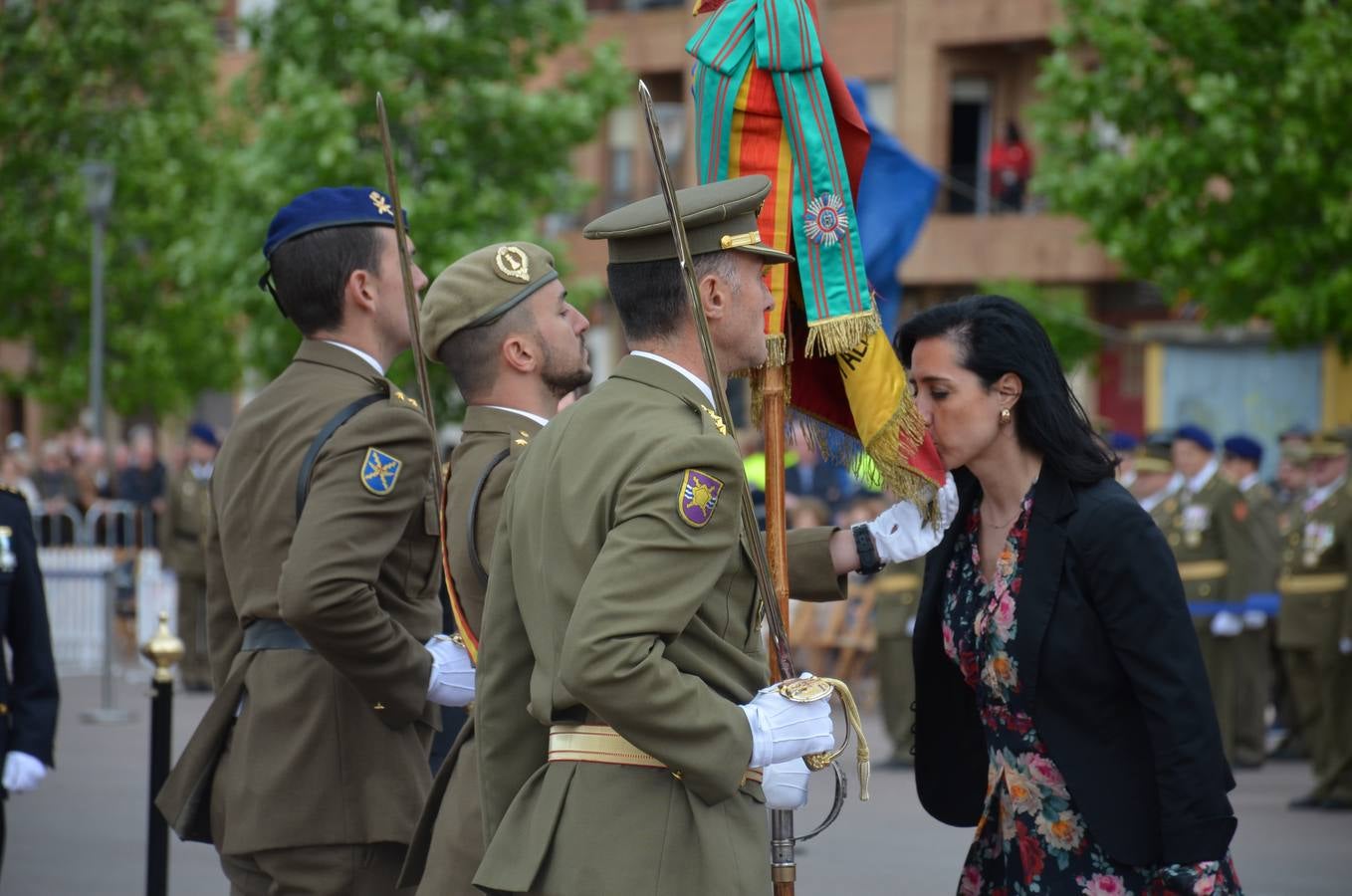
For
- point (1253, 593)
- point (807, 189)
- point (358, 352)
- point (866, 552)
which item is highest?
point (807, 189)

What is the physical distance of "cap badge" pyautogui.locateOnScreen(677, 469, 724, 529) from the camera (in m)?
3.18

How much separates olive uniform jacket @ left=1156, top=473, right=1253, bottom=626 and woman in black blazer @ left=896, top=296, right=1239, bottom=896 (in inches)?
369

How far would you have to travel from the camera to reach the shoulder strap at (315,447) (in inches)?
177

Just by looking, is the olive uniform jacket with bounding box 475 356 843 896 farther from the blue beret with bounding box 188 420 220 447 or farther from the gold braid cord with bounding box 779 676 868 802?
the blue beret with bounding box 188 420 220 447

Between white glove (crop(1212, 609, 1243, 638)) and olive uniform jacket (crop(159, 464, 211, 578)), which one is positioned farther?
olive uniform jacket (crop(159, 464, 211, 578))

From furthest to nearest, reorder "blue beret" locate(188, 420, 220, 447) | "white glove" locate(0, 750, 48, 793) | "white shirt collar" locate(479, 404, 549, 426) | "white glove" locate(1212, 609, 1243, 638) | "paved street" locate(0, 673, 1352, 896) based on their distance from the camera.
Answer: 1. "blue beret" locate(188, 420, 220, 447)
2. "white glove" locate(1212, 609, 1243, 638)
3. "paved street" locate(0, 673, 1352, 896)
4. "white glove" locate(0, 750, 48, 793)
5. "white shirt collar" locate(479, 404, 549, 426)

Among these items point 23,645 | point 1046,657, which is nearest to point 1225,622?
point 23,645

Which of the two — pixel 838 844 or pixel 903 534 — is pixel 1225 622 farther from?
pixel 903 534

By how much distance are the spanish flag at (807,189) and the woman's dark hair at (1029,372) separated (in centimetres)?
20

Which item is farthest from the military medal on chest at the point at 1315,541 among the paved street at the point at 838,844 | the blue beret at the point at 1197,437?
the paved street at the point at 838,844

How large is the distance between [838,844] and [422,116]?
14.7 meters

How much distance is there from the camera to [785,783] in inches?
133

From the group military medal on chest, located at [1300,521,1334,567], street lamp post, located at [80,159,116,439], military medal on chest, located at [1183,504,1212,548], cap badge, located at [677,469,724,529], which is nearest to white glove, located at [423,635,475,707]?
cap badge, located at [677,469,724,529]

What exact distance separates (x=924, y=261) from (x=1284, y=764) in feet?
53.2
